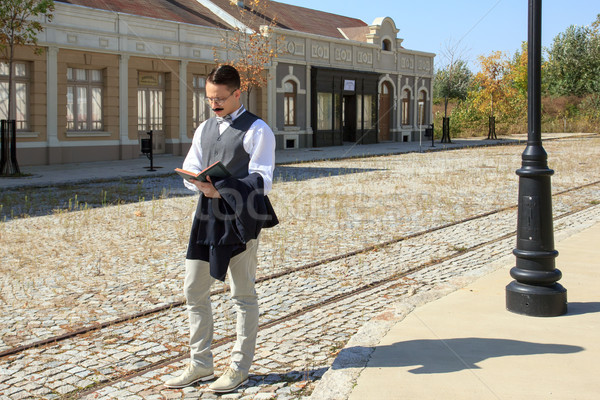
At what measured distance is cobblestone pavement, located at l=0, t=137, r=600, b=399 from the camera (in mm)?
4355

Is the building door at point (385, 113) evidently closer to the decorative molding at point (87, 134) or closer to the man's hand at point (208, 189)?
the decorative molding at point (87, 134)

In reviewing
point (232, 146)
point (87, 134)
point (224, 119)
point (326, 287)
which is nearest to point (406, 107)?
point (87, 134)

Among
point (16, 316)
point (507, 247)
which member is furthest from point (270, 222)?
point (507, 247)

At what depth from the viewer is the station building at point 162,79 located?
72.1ft

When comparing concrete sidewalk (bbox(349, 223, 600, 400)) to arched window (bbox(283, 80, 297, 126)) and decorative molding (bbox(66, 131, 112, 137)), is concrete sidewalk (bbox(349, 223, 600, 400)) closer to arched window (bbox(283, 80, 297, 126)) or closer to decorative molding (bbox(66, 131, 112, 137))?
decorative molding (bbox(66, 131, 112, 137))

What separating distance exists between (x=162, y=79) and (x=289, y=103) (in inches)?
325

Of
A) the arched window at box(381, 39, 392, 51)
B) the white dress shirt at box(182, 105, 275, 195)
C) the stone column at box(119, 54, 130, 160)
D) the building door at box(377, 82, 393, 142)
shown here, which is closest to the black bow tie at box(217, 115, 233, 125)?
the white dress shirt at box(182, 105, 275, 195)

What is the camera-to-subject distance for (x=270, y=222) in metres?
4.29

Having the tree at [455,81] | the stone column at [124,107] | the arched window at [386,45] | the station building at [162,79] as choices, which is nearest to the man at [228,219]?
the station building at [162,79]

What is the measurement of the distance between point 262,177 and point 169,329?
1.93 metres

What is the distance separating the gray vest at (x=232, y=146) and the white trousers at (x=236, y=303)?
468 mm

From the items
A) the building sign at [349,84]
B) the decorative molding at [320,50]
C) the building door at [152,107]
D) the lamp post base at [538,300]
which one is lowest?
the lamp post base at [538,300]

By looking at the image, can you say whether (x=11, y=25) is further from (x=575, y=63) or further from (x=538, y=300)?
(x=575, y=63)

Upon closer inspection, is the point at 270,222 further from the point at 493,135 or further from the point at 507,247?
the point at 493,135
